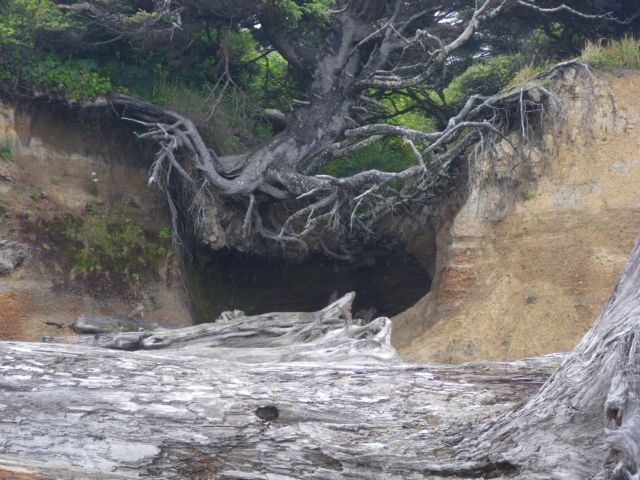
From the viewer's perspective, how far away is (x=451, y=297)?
1154cm

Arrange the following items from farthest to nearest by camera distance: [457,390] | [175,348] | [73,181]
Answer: [73,181], [175,348], [457,390]

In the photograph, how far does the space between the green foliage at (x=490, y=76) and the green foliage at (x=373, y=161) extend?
138cm

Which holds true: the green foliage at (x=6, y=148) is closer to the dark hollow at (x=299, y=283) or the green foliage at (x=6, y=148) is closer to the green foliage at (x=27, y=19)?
the green foliage at (x=27, y=19)

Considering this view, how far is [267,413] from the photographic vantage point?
6039 mm

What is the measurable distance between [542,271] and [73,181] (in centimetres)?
701

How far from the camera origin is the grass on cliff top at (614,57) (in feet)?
38.5

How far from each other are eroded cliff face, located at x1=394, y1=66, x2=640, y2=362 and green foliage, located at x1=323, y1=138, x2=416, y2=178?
2.20m

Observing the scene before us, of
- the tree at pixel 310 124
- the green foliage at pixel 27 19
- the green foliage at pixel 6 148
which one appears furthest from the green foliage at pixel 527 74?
the green foliage at pixel 6 148

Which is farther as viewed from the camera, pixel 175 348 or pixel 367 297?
pixel 367 297

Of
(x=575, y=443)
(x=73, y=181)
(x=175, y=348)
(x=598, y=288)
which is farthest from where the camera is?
(x=73, y=181)

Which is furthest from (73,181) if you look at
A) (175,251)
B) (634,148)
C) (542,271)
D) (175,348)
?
(634,148)

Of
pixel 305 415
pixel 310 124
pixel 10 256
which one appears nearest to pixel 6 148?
pixel 10 256

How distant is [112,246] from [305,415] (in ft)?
25.1

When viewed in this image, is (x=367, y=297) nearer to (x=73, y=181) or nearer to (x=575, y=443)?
(x=73, y=181)
